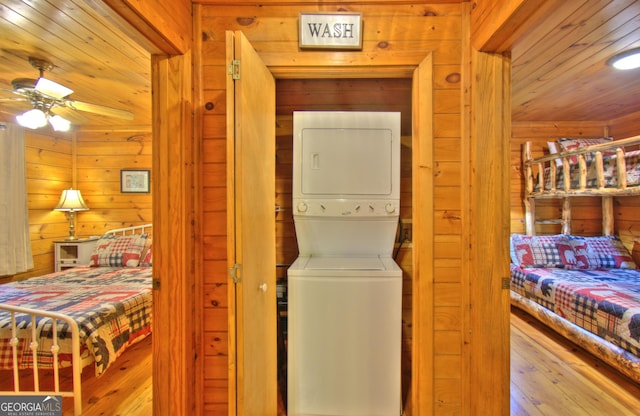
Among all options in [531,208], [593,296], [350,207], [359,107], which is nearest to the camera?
[350,207]

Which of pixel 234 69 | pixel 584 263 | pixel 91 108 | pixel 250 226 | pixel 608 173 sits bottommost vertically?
pixel 584 263

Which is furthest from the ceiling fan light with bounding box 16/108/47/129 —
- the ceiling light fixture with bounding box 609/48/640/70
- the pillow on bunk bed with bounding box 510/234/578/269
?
the pillow on bunk bed with bounding box 510/234/578/269

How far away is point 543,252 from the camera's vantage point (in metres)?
3.16

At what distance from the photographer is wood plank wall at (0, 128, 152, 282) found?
374cm

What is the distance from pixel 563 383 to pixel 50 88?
4.17 m

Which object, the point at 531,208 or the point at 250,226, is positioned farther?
the point at 531,208

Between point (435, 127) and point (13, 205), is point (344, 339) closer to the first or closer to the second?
point (435, 127)

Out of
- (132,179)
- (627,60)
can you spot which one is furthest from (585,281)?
(132,179)

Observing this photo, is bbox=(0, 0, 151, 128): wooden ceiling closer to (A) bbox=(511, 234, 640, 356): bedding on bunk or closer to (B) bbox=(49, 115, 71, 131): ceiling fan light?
(B) bbox=(49, 115, 71, 131): ceiling fan light

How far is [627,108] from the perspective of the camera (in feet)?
10.1

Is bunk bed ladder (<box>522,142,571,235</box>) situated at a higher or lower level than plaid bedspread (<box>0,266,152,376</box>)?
higher

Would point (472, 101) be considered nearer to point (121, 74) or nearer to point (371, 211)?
point (371, 211)

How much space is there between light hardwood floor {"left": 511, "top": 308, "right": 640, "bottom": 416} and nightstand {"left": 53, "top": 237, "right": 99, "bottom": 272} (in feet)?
14.7

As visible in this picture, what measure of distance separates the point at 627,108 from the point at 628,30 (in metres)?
1.94
